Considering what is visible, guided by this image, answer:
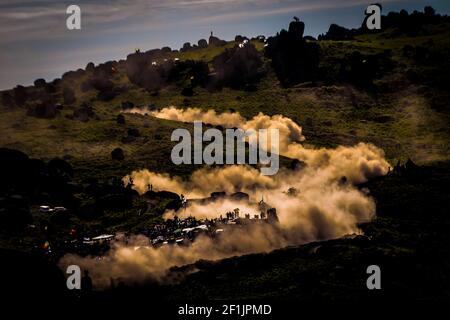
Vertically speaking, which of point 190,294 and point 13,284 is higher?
point 13,284

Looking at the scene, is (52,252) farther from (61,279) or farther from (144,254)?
(61,279)

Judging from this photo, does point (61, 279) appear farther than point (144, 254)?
No

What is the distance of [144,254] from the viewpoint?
19888 cm

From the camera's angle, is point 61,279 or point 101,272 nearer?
point 61,279

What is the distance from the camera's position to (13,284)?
120 m
